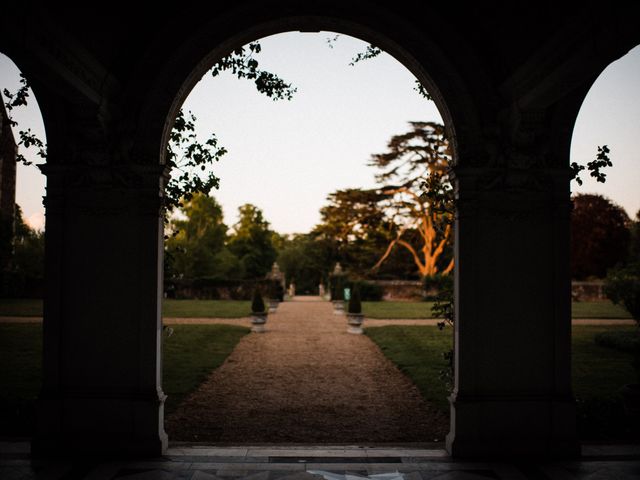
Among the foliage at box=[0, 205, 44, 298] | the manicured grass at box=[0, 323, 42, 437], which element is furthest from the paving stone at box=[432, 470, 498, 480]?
the foliage at box=[0, 205, 44, 298]

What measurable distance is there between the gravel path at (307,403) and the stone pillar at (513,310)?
4.95 feet

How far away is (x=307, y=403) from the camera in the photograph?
27.5 feet

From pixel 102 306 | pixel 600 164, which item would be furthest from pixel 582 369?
pixel 102 306

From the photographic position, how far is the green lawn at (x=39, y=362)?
6418 millimetres

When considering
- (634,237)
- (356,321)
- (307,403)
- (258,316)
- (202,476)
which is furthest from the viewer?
(634,237)

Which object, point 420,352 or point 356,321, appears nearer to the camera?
point 420,352

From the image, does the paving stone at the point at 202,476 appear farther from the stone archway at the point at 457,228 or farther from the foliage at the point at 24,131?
the foliage at the point at 24,131

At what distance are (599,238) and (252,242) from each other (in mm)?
39693

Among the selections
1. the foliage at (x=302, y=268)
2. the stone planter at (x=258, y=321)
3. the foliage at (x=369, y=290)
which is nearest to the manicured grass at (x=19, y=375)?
the stone planter at (x=258, y=321)

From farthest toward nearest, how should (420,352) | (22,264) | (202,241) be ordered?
(202,241) → (22,264) → (420,352)

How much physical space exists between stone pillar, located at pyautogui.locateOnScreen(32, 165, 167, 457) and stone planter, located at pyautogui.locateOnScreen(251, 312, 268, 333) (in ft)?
42.5

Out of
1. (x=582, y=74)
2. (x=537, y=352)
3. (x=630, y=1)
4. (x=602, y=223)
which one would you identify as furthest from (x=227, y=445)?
(x=602, y=223)

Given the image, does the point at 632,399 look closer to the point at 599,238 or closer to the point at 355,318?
the point at 355,318

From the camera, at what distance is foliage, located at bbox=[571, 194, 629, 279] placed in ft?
140
